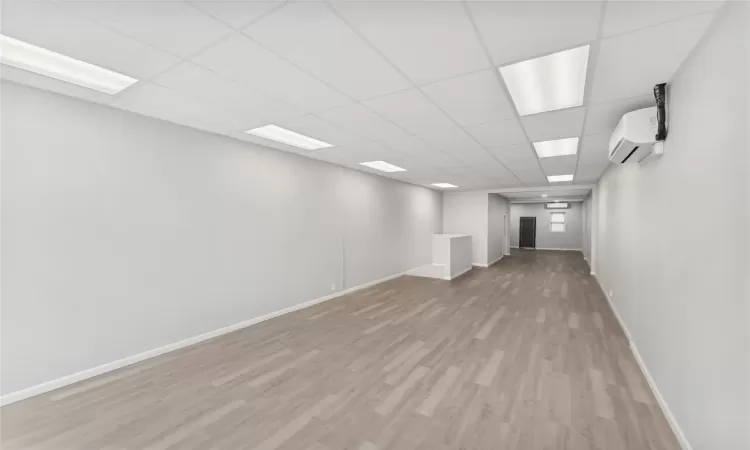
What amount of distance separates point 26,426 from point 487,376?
386 cm

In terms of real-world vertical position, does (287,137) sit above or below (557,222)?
above

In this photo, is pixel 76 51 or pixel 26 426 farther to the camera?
pixel 26 426

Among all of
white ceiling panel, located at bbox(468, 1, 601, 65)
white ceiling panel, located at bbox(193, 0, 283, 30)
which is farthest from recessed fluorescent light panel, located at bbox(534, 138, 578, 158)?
white ceiling panel, located at bbox(193, 0, 283, 30)

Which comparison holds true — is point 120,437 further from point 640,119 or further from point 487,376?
point 640,119

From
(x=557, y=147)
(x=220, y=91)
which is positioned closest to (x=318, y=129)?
(x=220, y=91)

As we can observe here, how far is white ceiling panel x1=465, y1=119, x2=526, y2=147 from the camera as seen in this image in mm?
3391

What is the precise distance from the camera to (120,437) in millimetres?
2158

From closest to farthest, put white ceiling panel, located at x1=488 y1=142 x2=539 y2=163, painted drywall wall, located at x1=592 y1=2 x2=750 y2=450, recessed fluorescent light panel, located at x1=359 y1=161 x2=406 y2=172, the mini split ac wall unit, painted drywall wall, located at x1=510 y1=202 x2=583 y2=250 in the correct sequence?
painted drywall wall, located at x1=592 y1=2 x2=750 y2=450, the mini split ac wall unit, white ceiling panel, located at x1=488 y1=142 x2=539 y2=163, recessed fluorescent light panel, located at x1=359 y1=161 x2=406 y2=172, painted drywall wall, located at x1=510 y1=202 x2=583 y2=250

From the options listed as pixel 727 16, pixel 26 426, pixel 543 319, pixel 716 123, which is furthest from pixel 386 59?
pixel 543 319

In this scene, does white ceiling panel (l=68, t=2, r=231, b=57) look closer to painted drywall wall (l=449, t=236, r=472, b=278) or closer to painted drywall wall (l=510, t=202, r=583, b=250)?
painted drywall wall (l=449, t=236, r=472, b=278)

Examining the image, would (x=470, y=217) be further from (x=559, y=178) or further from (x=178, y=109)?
(x=178, y=109)

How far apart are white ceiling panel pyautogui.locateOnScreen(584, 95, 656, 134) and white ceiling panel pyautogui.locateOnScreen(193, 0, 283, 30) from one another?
9.59 feet

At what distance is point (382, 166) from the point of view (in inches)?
241

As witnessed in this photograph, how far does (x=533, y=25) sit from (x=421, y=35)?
62cm
